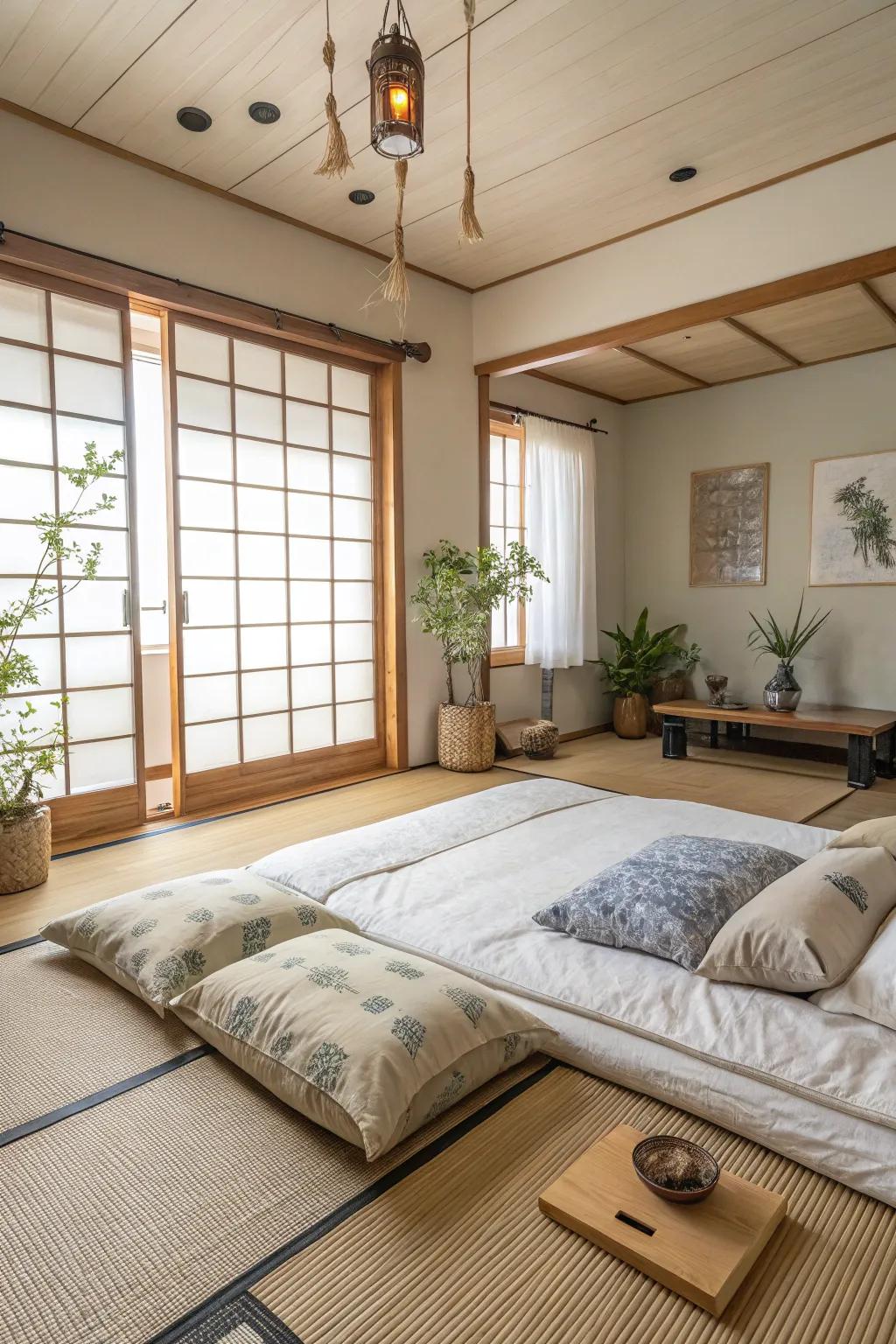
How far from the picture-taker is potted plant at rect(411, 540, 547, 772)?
4598mm

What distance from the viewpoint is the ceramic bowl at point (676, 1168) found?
Answer: 45.9 inches

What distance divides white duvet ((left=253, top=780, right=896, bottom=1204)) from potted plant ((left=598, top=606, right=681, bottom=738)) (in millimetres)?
3184

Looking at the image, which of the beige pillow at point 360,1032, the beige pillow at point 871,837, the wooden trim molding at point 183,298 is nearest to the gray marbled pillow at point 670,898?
the beige pillow at point 871,837

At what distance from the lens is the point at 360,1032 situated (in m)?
1.39

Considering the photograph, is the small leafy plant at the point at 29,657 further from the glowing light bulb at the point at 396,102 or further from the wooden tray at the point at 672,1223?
the wooden tray at the point at 672,1223

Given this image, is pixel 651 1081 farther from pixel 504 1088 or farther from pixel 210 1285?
pixel 210 1285

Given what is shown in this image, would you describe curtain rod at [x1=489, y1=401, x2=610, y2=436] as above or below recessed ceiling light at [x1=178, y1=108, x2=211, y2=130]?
below

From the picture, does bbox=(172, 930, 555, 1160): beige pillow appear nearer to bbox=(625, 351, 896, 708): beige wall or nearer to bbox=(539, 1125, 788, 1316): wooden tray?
bbox=(539, 1125, 788, 1316): wooden tray

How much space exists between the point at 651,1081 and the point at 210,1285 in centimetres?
→ 82

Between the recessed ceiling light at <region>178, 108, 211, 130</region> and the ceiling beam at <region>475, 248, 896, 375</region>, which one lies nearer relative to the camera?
the recessed ceiling light at <region>178, 108, 211, 130</region>

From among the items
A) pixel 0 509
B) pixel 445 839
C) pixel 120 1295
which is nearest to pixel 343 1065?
pixel 120 1295

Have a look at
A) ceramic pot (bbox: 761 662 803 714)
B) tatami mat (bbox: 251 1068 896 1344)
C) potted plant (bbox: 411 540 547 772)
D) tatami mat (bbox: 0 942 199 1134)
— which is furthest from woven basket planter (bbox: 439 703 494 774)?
tatami mat (bbox: 251 1068 896 1344)

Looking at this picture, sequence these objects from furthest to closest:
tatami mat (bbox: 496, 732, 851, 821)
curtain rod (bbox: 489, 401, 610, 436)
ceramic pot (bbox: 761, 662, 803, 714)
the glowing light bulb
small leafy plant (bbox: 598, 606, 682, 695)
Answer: small leafy plant (bbox: 598, 606, 682, 695) < curtain rod (bbox: 489, 401, 610, 436) < ceramic pot (bbox: 761, 662, 803, 714) < tatami mat (bbox: 496, 732, 851, 821) < the glowing light bulb

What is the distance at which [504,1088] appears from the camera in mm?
1530
